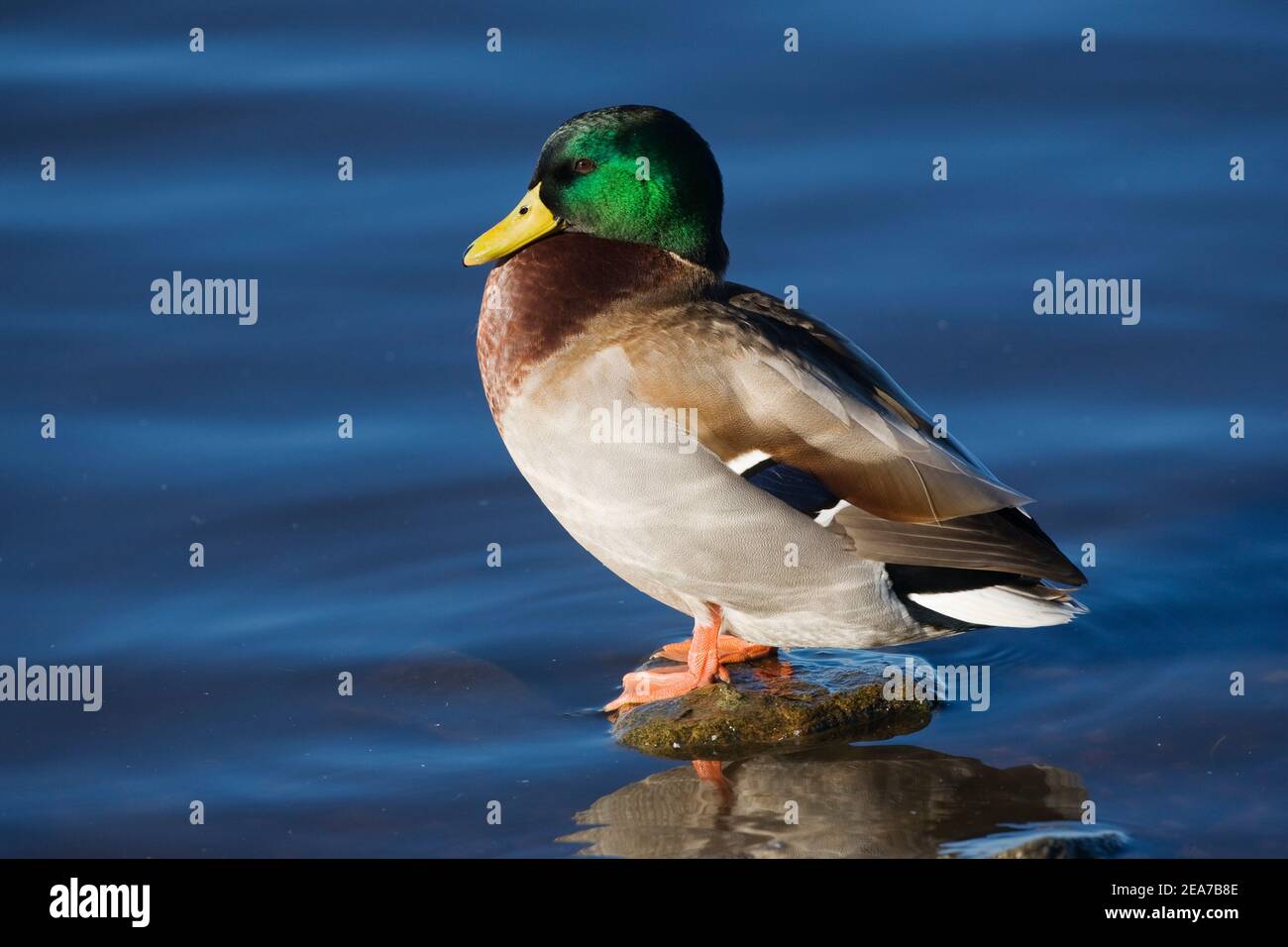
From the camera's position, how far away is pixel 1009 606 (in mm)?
6188

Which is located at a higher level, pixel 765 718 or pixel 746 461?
pixel 746 461

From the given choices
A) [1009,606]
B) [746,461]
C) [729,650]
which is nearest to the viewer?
[746,461]

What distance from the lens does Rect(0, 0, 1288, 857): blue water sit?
6.12 metres

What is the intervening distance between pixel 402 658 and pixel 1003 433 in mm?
2815

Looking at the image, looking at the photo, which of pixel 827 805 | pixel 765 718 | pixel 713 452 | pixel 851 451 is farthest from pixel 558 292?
pixel 827 805

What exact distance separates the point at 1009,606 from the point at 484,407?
9.98 feet

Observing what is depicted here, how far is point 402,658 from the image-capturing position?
22.7 feet

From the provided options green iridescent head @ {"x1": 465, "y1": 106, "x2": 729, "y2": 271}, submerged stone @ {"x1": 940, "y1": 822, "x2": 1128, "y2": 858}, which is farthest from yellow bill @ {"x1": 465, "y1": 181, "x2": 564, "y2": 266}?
submerged stone @ {"x1": 940, "y1": 822, "x2": 1128, "y2": 858}

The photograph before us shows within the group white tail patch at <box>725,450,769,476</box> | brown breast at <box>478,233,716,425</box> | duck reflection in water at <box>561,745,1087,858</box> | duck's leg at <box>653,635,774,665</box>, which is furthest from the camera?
duck's leg at <box>653,635,774,665</box>

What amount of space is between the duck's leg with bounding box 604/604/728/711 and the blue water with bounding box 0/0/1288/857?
0.58 ft

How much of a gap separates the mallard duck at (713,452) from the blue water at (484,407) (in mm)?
489

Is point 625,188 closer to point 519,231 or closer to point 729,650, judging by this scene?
point 519,231

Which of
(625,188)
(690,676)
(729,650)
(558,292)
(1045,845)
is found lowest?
(1045,845)

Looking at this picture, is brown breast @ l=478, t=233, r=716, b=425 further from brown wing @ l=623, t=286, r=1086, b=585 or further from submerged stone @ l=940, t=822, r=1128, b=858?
submerged stone @ l=940, t=822, r=1128, b=858
